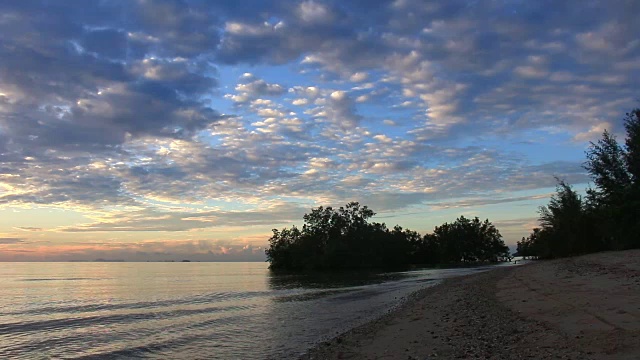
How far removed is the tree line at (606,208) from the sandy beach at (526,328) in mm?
27029

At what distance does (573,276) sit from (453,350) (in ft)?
49.9

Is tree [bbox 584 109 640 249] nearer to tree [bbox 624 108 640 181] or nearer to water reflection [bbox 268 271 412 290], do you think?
tree [bbox 624 108 640 181]

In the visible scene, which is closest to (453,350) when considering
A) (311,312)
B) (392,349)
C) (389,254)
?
(392,349)

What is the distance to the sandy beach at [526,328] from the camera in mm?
10602

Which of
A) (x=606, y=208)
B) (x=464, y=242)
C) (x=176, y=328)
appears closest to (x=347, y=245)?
(x=464, y=242)

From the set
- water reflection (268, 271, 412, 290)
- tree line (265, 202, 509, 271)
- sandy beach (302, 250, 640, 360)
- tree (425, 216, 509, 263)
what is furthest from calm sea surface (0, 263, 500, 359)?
tree (425, 216, 509, 263)

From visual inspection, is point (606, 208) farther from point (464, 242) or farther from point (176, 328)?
point (464, 242)

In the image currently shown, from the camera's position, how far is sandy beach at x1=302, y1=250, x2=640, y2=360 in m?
10.6

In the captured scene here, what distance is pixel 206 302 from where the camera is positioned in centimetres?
4050

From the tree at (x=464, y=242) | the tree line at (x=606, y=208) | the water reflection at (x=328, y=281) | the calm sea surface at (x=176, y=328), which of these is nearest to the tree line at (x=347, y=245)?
the tree at (x=464, y=242)

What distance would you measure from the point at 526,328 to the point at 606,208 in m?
43.2

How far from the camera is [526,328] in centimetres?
1365

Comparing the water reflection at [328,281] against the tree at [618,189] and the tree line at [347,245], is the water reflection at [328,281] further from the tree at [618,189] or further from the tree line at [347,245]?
the tree line at [347,245]

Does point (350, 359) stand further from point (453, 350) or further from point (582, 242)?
point (582, 242)
